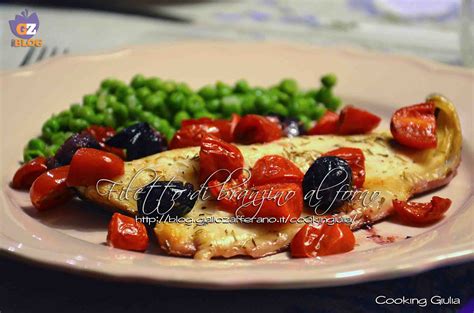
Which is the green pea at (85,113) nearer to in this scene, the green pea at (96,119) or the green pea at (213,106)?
the green pea at (96,119)

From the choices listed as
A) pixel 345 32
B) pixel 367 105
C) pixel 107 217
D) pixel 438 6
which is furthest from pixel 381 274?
pixel 438 6

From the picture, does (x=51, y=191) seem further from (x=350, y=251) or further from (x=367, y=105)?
(x=367, y=105)

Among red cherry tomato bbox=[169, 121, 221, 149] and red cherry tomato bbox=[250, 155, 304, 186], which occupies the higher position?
red cherry tomato bbox=[250, 155, 304, 186]

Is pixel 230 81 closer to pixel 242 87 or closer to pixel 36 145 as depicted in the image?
pixel 242 87

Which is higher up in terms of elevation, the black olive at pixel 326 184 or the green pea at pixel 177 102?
the black olive at pixel 326 184

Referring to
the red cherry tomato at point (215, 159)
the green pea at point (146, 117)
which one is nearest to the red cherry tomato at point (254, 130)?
the red cherry tomato at point (215, 159)

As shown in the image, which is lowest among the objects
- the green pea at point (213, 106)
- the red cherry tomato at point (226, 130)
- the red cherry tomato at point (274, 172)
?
the green pea at point (213, 106)

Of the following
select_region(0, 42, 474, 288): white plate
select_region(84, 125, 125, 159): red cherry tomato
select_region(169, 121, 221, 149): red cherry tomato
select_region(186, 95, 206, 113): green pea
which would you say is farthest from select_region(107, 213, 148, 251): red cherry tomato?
select_region(186, 95, 206, 113): green pea

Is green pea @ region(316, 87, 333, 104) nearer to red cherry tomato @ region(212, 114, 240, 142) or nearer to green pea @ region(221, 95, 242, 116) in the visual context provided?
green pea @ region(221, 95, 242, 116)
